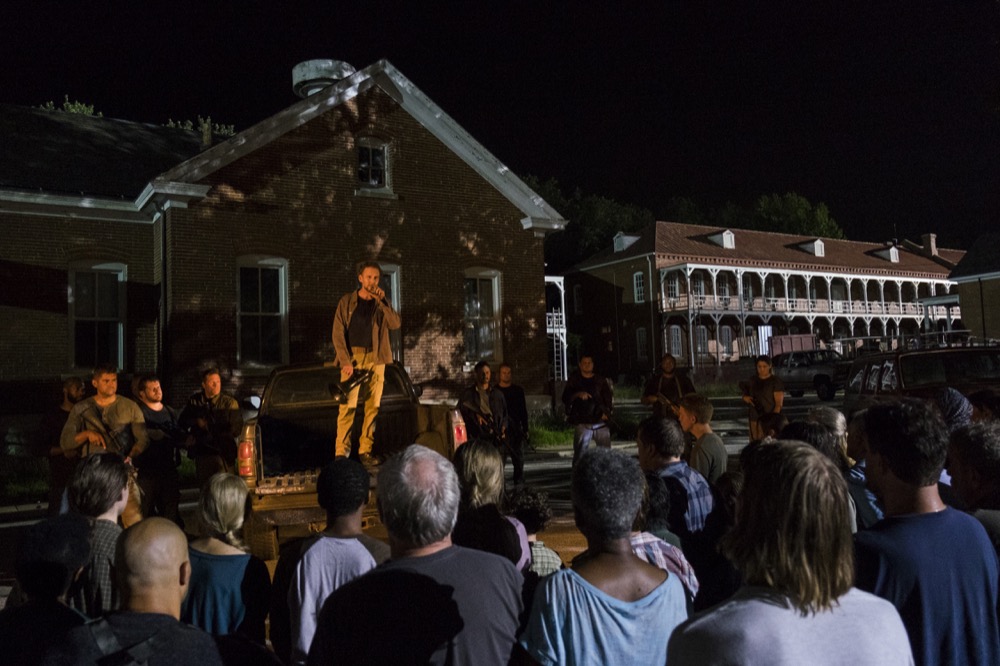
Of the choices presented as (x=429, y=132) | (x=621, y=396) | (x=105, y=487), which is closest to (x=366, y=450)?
(x=105, y=487)

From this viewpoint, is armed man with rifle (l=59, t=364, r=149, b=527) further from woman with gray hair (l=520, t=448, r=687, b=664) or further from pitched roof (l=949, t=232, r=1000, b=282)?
pitched roof (l=949, t=232, r=1000, b=282)

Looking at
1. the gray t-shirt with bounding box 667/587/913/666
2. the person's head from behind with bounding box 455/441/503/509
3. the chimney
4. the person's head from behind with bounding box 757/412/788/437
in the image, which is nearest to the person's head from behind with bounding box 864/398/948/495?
the gray t-shirt with bounding box 667/587/913/666

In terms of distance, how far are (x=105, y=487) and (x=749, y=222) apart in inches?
3177

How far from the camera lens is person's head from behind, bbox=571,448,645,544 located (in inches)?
95.8

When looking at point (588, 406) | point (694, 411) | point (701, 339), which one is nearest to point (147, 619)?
point (694, 411)

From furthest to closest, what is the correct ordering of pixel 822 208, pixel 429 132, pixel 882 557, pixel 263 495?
pixel 822 208, pixel 429 132, pixel 263 495, pixel 882 557

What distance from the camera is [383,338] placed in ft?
25.8

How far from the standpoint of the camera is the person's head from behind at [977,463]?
10.0 ft

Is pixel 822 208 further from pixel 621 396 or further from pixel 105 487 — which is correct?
pixel 105 487

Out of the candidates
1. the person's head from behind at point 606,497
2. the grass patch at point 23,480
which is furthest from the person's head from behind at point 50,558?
the grass patch at point 23,480

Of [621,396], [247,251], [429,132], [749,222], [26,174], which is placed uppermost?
[749,222]

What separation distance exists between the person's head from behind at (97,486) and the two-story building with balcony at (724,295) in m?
42.7

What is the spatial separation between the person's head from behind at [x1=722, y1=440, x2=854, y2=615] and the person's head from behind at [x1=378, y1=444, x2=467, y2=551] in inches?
33.1

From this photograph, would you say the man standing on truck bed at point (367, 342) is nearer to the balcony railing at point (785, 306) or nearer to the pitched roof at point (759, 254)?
the balcony railing at point (785, 306)
